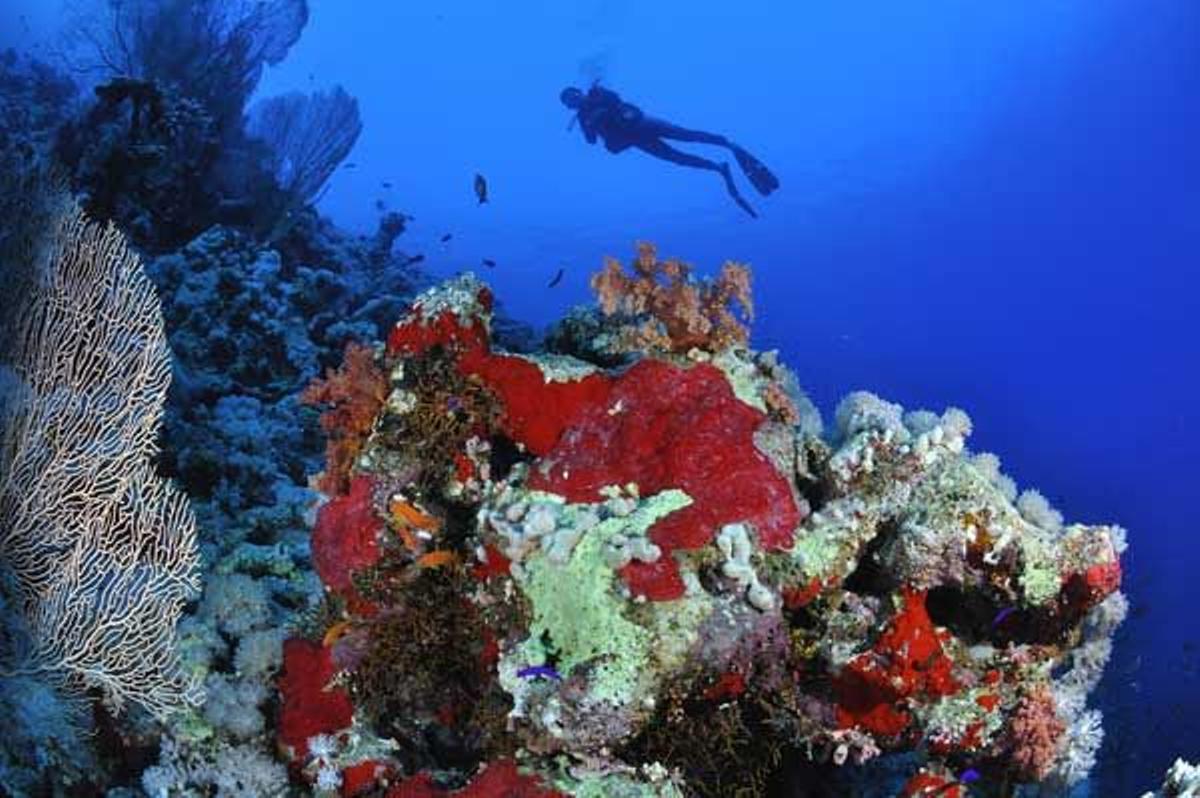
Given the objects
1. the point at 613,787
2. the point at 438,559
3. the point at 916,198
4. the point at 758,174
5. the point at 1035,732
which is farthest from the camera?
the point at 916,198

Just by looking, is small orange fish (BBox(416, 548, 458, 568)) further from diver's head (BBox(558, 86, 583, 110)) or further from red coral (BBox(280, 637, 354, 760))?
diver's head (BBox(558, 86, 583, 110))

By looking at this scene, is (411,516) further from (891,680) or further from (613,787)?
(891,680)

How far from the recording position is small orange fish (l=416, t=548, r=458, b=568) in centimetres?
429

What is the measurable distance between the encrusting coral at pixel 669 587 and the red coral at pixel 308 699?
0.05ft

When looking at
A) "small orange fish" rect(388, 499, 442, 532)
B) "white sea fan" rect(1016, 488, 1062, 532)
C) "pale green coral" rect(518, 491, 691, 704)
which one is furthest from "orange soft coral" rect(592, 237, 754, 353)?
"white sea fan" rect(1016, 488, 1062, 532)

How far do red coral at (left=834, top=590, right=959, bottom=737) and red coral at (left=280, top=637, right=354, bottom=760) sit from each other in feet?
A: 7.79

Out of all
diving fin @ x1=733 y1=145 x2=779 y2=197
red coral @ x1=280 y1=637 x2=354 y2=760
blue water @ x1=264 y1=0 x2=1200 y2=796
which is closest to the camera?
red coral @ x1=280 y1=637 x2=354 y2=760

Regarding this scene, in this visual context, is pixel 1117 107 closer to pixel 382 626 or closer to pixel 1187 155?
pixel 1187 155

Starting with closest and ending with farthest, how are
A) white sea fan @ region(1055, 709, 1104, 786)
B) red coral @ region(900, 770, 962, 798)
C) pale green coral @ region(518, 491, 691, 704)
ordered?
pale green coral @ region(518, 491, 691, 704) < red coral @ region(900, 770, 962, 798) < white sea fan @ region(1055, 709, 1104, 786)

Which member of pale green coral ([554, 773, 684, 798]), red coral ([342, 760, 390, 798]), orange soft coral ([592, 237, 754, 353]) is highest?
orange soft coral ([592, 237, 754, 353])

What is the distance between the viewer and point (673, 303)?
4602mm

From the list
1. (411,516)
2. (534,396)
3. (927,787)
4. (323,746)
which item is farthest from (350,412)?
(927,787)

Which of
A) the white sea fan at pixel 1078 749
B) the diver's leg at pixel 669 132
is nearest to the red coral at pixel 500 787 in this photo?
the white sea fan at pixel 1078 749

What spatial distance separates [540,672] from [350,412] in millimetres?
1915
